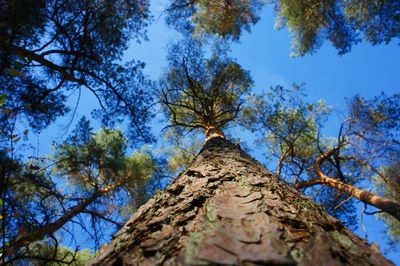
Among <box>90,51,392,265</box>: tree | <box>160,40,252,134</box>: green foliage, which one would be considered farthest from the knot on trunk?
<box>90,51,392,265</box>: tree

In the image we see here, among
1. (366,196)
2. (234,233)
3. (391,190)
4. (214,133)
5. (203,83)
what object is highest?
(203,83)

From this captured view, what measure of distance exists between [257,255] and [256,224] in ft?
1.07

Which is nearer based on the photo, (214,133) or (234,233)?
(234,233)

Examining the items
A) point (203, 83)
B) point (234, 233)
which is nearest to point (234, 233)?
point (234, 233)

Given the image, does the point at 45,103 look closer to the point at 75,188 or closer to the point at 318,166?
the point at 75,188

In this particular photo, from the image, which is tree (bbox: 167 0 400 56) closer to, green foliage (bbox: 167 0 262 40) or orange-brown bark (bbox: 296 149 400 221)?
green foliage (bbox: 167 0 262 40)

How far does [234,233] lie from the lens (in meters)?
1.10

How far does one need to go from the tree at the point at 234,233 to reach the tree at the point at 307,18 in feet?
24.7

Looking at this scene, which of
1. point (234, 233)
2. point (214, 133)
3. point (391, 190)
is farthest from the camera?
point (391, 190)

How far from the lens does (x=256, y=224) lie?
4.01 feet

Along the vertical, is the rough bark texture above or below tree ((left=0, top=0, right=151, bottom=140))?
below

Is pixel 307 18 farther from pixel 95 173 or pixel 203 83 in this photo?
pixel 95 173

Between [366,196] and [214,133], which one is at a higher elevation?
[214,133]

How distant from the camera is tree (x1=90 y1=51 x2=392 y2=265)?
0.94 meters
